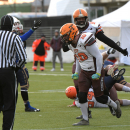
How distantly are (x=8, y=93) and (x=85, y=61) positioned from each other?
165 cm

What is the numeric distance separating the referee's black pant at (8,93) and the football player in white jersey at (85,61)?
1404 mm

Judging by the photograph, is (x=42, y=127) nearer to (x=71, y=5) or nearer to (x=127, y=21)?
(x=127, y=21)

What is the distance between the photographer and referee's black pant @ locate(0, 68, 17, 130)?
454 cm


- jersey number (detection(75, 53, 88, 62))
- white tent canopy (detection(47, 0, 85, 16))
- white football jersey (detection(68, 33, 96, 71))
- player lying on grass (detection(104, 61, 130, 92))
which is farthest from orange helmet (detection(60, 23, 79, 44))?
white tent canopy (detection(47, 0, 85, 16))

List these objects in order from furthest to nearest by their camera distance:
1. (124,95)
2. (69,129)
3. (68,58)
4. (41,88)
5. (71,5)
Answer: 1. (71,5)
2. (68,58)
3. (41,88)
4. (124,95)
5. (69,129)

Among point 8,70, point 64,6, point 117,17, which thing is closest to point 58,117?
point 8,70

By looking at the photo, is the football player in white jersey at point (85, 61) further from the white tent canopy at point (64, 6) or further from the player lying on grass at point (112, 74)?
the white tent canopy at point (64, 6)

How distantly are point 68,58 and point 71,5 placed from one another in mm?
13536

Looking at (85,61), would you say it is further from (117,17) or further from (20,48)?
(117,17)

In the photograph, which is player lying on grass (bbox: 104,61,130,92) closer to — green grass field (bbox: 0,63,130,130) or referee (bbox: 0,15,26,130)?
green grass field (bbox: 0,63,130,130)

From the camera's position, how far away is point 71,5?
118 ft

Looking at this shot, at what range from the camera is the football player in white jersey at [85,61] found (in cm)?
558

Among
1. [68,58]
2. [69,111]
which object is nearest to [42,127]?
[69,111]

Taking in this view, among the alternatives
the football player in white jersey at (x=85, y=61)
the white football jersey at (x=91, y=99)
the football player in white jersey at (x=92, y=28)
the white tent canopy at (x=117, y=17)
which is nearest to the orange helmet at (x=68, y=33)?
the football player in white jersey at (x=85, y=61)
